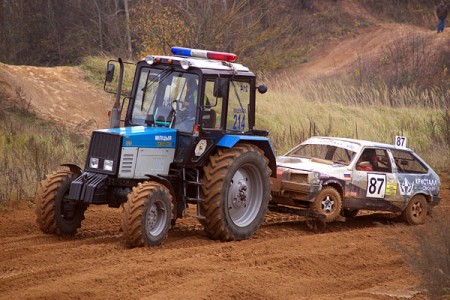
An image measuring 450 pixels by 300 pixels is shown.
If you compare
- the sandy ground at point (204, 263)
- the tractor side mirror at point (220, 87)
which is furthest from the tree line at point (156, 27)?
the tractor side mirror at point (220, 87)

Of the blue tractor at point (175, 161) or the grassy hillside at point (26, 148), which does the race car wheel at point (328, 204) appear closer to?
the blue tractor at point (175, 161)

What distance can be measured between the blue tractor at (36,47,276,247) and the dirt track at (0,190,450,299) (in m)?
0.39

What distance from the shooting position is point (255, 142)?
43.0 feet

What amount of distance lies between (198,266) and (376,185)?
519 centimetres

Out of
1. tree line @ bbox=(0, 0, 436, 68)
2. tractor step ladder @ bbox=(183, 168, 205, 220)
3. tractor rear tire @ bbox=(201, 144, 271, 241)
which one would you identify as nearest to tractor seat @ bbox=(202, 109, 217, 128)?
tractor rear tire @ bbox=(201, 144, 271, 241)

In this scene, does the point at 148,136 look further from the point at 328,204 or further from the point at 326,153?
the point at 326,153

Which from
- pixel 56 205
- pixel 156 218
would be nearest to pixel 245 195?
pixel 156 218

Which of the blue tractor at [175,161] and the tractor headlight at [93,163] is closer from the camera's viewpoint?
Answer: the blue tractor at [175,161]

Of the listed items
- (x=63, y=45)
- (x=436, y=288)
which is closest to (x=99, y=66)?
(x=63, y=45)

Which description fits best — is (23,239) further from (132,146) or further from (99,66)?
(99,66)

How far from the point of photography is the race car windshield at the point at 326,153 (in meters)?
15.4

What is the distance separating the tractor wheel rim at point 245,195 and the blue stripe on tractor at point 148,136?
118cm

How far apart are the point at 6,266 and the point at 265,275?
3.03 m

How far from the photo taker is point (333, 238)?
1350cm
